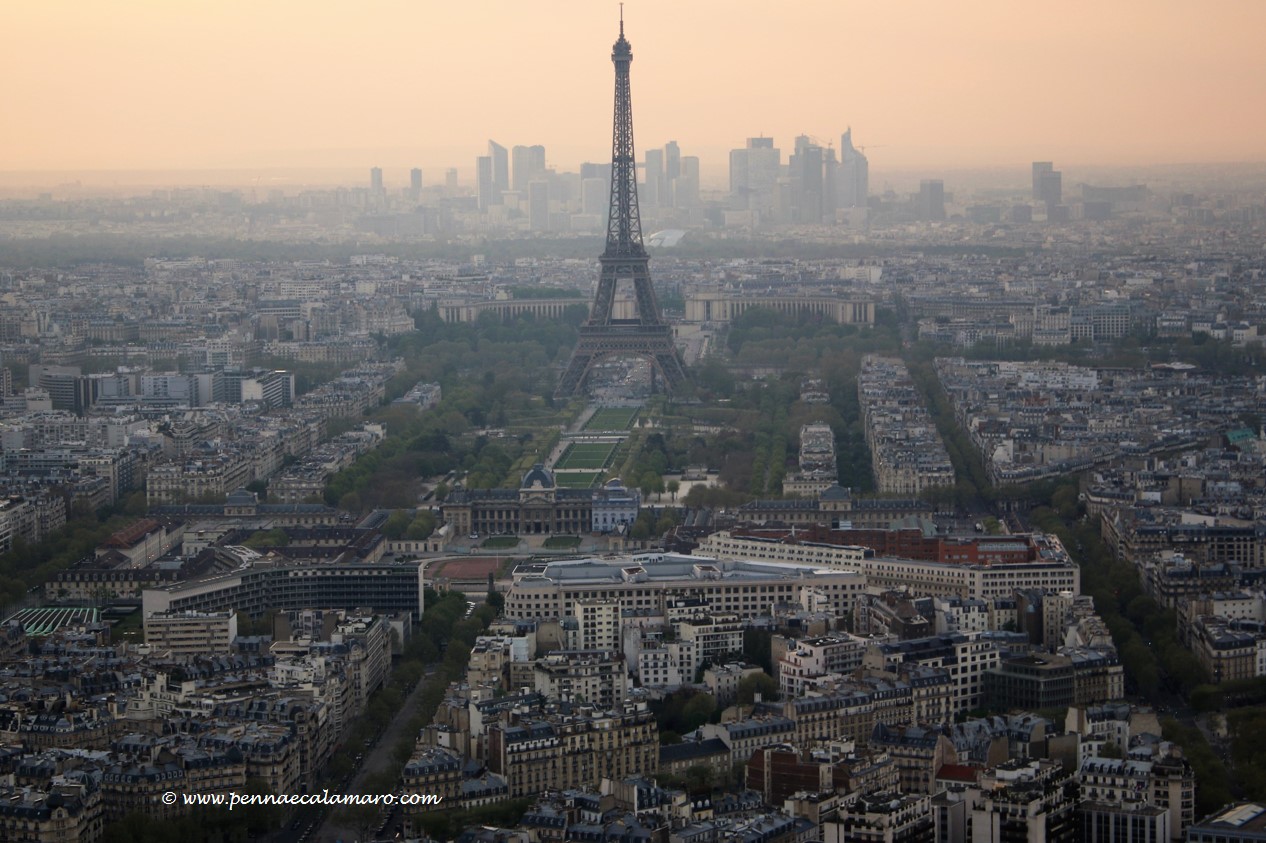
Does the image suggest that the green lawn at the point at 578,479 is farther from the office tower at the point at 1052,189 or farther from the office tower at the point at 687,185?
the office tower at the point at 687,185

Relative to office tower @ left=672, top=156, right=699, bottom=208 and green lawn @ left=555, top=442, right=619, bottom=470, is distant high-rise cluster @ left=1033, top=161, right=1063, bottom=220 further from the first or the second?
green lawn @ left=555, top=442, right=619, bottom=470

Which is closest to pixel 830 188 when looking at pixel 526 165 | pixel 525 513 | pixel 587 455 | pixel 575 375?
pixel 526 165

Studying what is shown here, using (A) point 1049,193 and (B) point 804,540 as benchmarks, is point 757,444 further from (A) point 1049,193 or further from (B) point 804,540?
(A) point 1049,193

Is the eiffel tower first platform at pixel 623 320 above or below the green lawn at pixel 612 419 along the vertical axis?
→ above

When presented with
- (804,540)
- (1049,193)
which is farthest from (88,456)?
(1049,193)

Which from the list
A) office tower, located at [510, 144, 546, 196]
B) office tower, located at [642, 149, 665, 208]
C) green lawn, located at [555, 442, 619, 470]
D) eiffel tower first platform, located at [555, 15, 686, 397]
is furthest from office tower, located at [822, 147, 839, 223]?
green lawn, located at [555, 442, 619, 470]

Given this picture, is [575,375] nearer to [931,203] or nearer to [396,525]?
[396,525]

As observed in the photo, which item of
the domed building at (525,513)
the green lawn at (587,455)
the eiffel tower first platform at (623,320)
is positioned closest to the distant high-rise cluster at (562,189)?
the eiffel tower first platform at (623,320)
